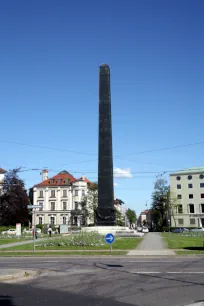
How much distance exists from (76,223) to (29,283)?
79544 mm

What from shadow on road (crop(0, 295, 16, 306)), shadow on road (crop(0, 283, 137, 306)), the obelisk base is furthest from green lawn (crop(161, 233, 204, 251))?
shadow on road (crop(0, 295, 16, 306))

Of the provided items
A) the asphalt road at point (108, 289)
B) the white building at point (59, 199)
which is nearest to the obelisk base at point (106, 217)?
the asphalt road at point (108, 289)

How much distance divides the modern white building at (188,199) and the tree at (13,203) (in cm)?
3751

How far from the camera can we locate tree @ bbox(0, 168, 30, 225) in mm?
70250

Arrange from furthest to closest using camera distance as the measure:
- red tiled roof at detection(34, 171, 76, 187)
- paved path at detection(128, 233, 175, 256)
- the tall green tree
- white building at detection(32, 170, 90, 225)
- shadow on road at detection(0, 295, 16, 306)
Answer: red tiled roof at detection(34, 171, 76, 187)
white building at detection(32, 170, 90, 225)
the tall green tree
paved path at detection(128, 233, 175, 256)
shadow on road at detection(0, 295, 16, 306)

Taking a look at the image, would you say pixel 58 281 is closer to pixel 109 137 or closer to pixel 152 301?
pixel 152 301

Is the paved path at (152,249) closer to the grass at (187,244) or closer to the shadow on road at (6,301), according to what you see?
the grass at (187,244)

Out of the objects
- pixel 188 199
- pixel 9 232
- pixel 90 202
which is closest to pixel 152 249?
pixel 9 232

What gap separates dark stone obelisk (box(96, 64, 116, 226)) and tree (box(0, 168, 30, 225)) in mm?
37889

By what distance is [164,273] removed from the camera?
11133mm

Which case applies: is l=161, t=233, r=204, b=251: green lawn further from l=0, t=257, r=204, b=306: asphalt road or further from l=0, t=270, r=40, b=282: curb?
l=0, t=270, r=40, b=282: curb

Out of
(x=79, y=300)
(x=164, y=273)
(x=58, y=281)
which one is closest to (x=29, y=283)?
(x=58, y=281)

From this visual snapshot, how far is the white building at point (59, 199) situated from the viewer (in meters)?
88.5

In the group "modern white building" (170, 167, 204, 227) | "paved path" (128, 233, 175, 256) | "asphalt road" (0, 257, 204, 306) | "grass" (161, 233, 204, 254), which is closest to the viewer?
"asphalt road" (0, 257, 204, 306)
